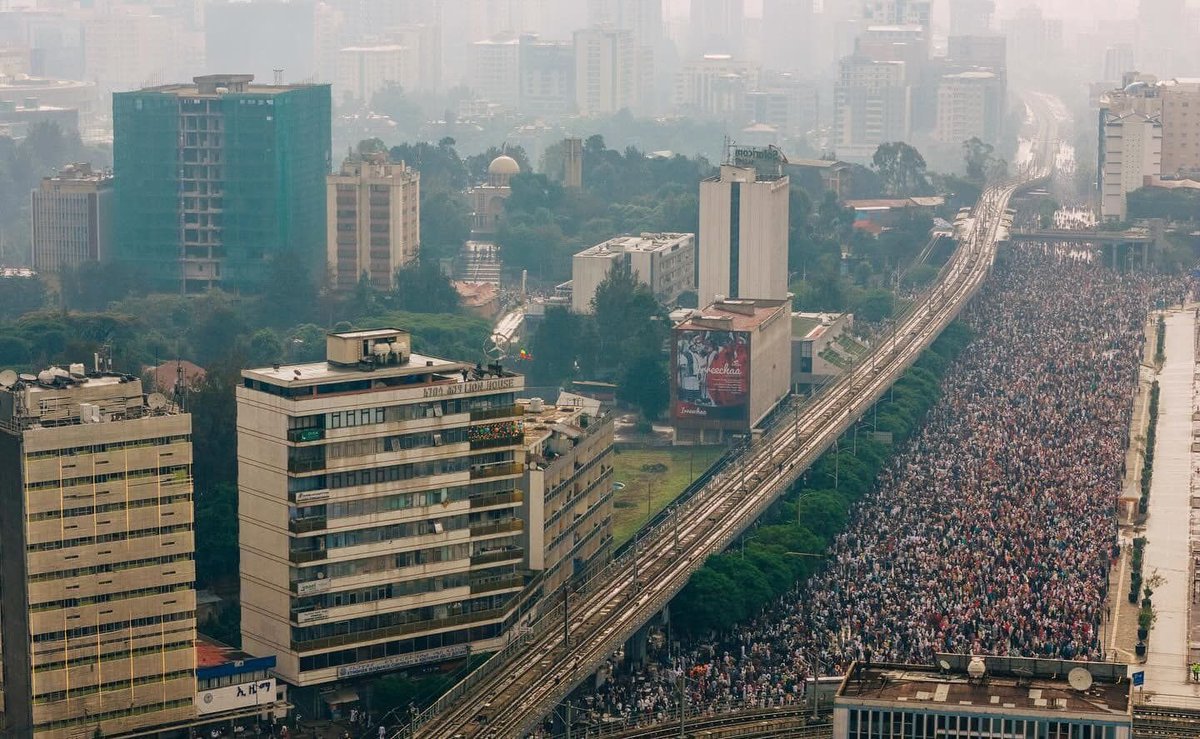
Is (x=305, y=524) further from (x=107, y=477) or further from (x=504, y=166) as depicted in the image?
(x=504, y=166)

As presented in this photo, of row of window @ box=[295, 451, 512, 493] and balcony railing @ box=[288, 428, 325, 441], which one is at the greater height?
balcony railing @ box=[288, 428, 325, 441]

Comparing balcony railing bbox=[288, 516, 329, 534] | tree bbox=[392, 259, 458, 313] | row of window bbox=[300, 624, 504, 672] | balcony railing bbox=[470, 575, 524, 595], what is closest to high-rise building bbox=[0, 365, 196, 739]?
balcony railing bbox=[288, 516, 329, 534]

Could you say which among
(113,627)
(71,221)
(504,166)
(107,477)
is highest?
(504,166)

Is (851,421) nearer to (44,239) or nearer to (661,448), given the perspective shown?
(661,448)

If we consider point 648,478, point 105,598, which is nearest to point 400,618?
point 105,598

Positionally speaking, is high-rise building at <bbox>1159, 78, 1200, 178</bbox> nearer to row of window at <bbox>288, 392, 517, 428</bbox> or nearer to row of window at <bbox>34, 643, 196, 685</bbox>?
row of window at <bbox>288, 392, 517, 428</bbox>
